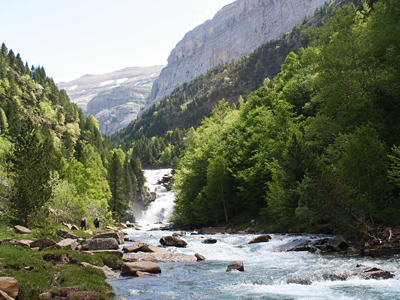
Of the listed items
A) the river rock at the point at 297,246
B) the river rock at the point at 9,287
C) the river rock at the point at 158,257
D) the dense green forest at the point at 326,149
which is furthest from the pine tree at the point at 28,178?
the dense green forest at the point at 326,149

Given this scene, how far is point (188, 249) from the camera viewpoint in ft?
95.0

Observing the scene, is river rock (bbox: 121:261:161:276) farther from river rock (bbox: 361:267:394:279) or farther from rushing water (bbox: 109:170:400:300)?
river rock (bbox: 361:267:394:279)

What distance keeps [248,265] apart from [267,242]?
365 inches

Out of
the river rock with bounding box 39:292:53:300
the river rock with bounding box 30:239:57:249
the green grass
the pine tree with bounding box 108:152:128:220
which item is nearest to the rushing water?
the green grass

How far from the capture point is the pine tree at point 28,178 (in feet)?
96.5

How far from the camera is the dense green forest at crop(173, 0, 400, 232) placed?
2434cm

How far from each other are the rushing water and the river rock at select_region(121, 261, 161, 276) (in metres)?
0.66

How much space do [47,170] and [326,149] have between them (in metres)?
28.6

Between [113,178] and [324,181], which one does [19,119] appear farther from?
[324,181]

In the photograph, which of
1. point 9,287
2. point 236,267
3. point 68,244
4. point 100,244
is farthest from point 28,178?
point 9,287

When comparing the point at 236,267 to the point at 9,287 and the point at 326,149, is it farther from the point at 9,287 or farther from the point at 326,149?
the point at 326,149

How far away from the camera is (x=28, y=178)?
3034 centimetres

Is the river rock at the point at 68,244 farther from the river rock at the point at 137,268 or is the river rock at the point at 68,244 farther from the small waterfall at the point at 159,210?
the small waterfall at the point at 159,210

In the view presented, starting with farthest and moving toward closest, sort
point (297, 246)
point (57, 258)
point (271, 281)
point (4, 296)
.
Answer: point (297, 246) → point (57, 258) → point (271, 281) → point (4, 296)
